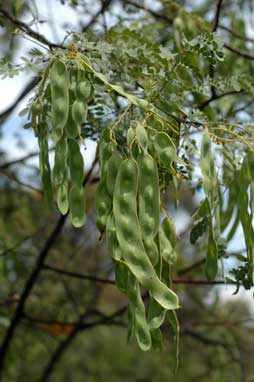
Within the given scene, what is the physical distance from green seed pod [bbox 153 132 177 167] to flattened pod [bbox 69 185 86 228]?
0.49ft

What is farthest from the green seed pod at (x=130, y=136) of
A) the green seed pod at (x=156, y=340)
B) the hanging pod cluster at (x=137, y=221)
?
the green seed pod at (x=156, y=340)

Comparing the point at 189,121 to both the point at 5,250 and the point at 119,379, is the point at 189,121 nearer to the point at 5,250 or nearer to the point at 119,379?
the point at 5,250

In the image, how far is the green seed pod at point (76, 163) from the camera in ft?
4.29

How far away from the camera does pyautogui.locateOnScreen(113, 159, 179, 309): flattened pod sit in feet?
3.88

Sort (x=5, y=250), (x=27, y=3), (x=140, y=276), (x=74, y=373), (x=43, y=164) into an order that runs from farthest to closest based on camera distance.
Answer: (x=74, y=373) → (x=5, y=250) → (x=27, y=3) → (x=43, y=164) → (x=140, y=276)

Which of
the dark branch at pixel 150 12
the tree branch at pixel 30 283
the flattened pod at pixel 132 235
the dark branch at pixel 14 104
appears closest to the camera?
the flattened pod at pixel 132 235

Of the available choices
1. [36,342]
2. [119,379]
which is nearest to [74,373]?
[119,379]

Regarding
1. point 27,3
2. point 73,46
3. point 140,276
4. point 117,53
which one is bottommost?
point 140,276

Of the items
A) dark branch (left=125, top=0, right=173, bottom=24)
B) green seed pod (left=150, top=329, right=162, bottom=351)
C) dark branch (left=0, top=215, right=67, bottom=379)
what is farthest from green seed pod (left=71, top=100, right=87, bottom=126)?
dark branch (left=125, top=0, right=173, bottom=24)

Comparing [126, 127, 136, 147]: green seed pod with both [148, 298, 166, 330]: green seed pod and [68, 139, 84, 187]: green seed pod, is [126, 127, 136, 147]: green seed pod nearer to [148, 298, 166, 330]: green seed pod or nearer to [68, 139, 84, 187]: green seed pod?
[68, 139, 84, 187]: green seed pod

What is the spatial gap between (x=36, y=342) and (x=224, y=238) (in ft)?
6.68

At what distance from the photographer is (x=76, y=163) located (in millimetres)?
1310

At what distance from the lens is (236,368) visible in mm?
3443

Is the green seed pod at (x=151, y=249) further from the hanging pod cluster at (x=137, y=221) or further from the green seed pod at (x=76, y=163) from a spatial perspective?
the green seed pod at (x=76, y=163)
